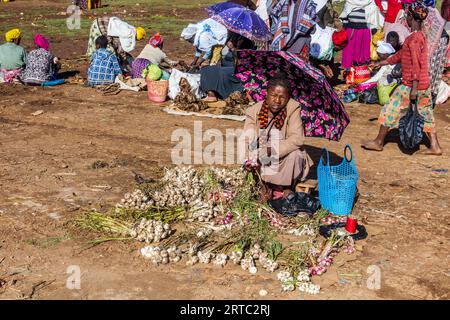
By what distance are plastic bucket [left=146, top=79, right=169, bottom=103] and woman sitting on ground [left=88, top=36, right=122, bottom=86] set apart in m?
1.13

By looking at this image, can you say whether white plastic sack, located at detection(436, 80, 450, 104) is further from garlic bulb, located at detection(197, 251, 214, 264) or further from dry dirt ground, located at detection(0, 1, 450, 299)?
garlic bulb, located at detection(197, 251, 214, 264)

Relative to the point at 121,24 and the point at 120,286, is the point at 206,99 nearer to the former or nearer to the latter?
the point at 121,24

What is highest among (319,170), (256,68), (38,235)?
(256,68)

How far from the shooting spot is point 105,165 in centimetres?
691

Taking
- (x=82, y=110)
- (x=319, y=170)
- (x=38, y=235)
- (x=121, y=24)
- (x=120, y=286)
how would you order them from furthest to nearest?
(x=121, y=24), (x=82, y=110), (x=319, y=170), (x=38, y=235), (x=120, y=286)

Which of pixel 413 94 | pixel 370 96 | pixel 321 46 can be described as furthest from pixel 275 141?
pixel 321 46

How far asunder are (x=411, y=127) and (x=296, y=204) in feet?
8.22

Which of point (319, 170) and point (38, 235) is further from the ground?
point (319, 170)

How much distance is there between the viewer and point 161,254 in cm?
Answer: 482

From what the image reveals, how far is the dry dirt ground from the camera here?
4539mm

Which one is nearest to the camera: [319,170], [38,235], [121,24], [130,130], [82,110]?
[38,235]

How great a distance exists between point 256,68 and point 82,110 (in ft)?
12.2
